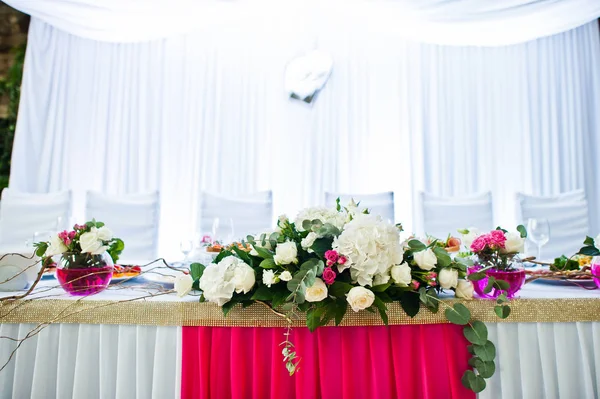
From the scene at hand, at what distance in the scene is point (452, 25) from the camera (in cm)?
402

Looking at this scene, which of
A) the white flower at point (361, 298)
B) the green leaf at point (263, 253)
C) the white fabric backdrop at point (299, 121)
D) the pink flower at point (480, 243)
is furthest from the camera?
the white fabric backdrop at point (299, 121)

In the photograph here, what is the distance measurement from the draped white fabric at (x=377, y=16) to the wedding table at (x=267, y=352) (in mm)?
3455

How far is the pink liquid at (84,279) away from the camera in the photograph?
1.13 metres

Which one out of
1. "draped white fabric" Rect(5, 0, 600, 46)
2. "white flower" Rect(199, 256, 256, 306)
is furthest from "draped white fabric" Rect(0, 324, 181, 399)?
"draped white fabric" Rect(5, 0, 600, 46)

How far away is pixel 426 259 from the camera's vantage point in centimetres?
95

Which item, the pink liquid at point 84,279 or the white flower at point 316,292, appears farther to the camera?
the pink liquid at point 84,279

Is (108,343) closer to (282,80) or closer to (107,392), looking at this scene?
(107,392)

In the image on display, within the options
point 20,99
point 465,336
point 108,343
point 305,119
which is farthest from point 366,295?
point 20,99

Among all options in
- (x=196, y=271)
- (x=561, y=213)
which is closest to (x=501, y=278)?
(x=196, y=271)

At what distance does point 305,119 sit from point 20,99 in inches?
105

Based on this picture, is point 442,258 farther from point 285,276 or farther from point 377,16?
point 377,16

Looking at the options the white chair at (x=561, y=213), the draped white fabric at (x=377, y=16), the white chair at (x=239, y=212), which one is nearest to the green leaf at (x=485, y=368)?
the white chair at (x=239, y=212)

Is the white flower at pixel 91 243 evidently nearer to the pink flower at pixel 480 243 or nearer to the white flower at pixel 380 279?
the white flower at pixel 380 279

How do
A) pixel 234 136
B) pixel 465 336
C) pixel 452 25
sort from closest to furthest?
pixel 465 336, pixel 452 25, pixel 234 136
